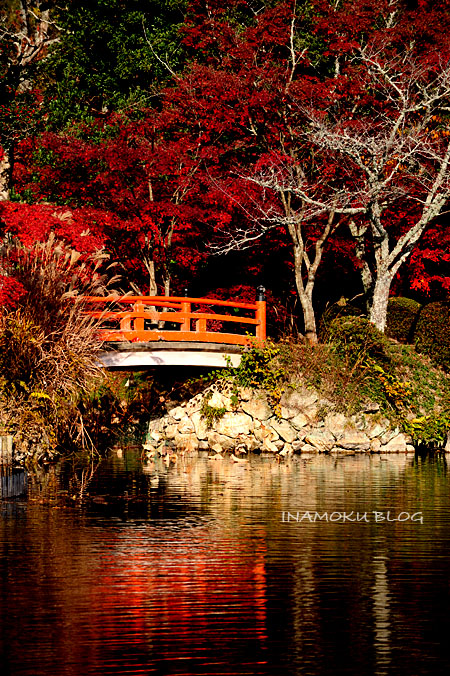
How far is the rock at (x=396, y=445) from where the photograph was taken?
25281 millimetres

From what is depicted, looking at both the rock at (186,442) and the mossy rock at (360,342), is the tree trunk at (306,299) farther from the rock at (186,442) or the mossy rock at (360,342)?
the rock at (186,442)

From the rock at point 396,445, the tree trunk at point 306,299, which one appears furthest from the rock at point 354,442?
the tree trunk at point 306,299

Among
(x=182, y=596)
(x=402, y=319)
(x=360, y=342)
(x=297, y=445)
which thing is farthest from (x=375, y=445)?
(x=182, y=596)

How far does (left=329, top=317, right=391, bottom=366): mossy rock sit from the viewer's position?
2603cm

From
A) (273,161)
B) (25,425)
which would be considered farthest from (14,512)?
(273,161)

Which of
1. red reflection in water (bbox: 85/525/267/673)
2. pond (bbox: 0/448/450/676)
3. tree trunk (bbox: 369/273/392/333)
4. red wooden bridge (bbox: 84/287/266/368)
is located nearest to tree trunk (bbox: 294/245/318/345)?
tree trunk (bbox: 369/273/392/333)

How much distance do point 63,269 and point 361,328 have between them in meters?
6.98

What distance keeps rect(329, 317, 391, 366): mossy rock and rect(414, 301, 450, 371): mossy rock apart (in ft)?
6.73

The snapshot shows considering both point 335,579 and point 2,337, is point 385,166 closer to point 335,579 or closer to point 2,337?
point 2,337

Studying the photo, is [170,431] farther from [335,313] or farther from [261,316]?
[335,313]

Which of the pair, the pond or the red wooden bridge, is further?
the red wooden bridge

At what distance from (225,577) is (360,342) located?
592 inches

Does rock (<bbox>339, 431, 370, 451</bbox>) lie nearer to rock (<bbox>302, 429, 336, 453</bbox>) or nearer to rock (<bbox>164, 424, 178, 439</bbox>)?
rock (<bbox>302, 429, 336, 453</bbox>)

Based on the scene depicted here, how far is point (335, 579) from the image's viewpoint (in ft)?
37.7
